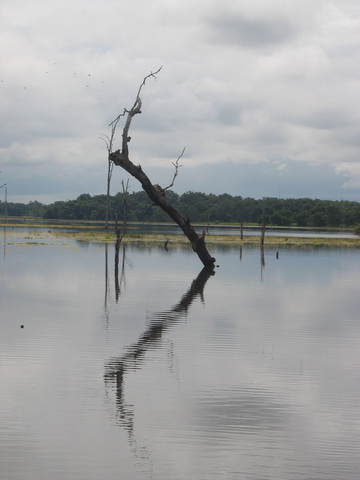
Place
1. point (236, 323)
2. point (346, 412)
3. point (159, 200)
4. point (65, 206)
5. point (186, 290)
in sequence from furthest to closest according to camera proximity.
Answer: point (65, 206) < point (159, 200) < point (186, 290) < point (236, 323) < point (346, 412)

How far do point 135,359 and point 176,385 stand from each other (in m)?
1.97

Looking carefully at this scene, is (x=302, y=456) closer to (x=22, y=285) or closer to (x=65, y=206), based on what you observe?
(x=22, y=285)

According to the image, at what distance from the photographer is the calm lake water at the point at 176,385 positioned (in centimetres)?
830

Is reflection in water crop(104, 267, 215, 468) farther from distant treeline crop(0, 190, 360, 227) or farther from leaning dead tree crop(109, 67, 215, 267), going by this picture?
distant treeline crop(0, 190, 360, 227)

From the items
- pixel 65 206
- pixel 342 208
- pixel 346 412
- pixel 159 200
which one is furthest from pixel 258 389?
pixel 65 206

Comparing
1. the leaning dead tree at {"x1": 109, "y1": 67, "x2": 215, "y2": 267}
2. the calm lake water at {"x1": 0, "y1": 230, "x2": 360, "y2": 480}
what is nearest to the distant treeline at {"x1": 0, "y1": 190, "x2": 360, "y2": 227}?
the leaning dead tree at {"x1": 109, "y1": 67, "x2": 215, "y2": 267}

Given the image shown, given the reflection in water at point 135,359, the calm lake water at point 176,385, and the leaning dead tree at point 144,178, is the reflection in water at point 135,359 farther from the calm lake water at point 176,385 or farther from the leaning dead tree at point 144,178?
the leaning dead tree at point 144,178

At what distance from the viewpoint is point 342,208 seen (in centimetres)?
14212

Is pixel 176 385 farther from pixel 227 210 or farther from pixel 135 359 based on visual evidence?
pixel 227 210

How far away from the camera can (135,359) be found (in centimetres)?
1323

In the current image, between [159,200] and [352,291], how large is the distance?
1044 cm

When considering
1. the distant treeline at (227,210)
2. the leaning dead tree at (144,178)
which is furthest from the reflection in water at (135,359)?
the distant treeline at (227,210)

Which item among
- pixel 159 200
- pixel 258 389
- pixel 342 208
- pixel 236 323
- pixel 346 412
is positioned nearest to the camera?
pixel 346 412

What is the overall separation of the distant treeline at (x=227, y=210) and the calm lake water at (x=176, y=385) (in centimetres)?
11770
